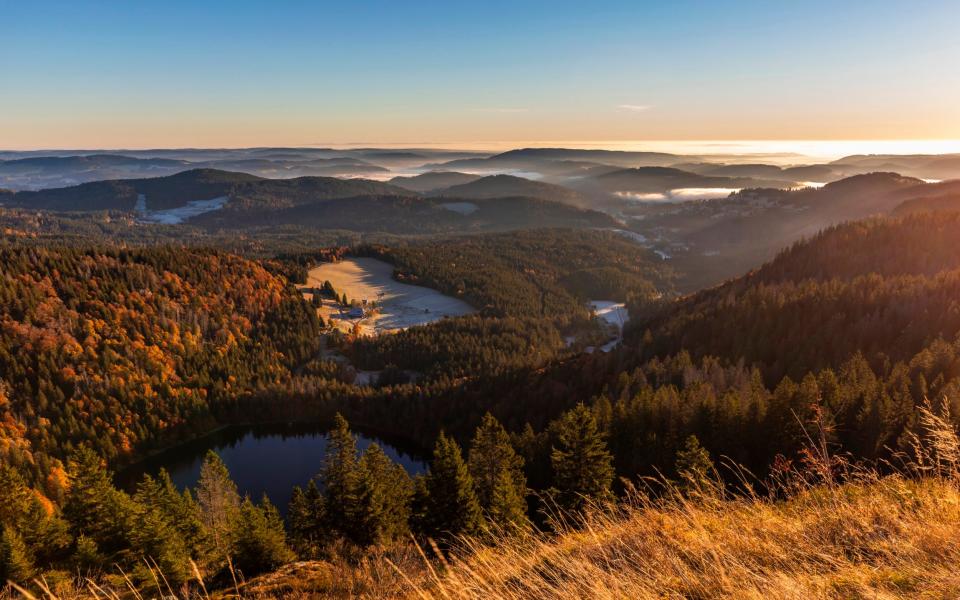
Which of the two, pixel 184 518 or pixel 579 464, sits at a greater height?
pixel 579 464

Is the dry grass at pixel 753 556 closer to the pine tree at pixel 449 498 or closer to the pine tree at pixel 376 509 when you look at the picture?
the pine tree at pixel 449 498

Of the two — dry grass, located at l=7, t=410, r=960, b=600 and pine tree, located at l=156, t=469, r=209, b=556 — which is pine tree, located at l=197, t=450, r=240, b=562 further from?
dry grass, located at l=7, t=410, r=960, b=600

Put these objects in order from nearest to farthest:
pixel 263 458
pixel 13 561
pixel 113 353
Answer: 1. pixel 13 561
2. pixel 263 458
3. pixel 113 353

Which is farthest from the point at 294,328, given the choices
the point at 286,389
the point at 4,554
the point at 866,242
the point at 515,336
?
the point at 866,242

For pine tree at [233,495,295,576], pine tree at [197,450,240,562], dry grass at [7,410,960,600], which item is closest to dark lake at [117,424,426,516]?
pine tree at [197,450,240,562]

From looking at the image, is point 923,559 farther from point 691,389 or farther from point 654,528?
point 691,389

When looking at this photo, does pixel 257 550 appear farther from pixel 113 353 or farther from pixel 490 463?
pixel 113 353

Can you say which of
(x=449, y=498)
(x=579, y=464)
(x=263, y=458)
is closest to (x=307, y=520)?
(x=449, y=498)
